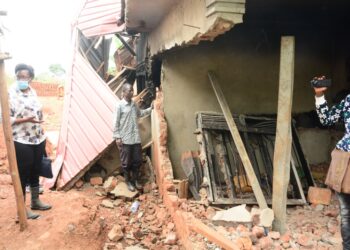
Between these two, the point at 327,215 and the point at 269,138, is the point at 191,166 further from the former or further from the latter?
the point at 327,215

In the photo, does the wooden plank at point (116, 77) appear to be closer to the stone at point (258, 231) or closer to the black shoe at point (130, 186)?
the black shoe at point (130, 186)

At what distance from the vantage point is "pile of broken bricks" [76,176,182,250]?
4.36 meters

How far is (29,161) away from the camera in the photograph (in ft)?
13.4

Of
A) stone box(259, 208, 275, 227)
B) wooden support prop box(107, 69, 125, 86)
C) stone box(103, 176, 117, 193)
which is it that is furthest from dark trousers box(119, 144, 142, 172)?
stone box(259, 208, 275, 227)

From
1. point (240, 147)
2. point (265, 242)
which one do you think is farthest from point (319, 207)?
point (265, 242)

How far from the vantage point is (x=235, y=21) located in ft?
9.57

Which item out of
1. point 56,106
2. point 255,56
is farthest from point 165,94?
point 56,106

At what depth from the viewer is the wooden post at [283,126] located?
11.0 feet

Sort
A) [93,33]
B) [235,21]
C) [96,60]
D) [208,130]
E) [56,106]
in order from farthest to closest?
1. [56,106]
2. [96,60]
3. [93,33]
4. [208,130]
5. [235,21]

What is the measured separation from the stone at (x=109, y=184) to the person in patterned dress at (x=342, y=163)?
3.68 m

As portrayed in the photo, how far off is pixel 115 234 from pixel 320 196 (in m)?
2.83

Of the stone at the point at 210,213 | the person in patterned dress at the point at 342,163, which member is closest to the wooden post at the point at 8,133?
the stone at the point at 210,213

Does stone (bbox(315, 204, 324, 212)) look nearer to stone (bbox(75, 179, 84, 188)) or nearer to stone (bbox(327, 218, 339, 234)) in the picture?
stone (bbox(327, 218, 339, 234))

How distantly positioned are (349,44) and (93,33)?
471cm
